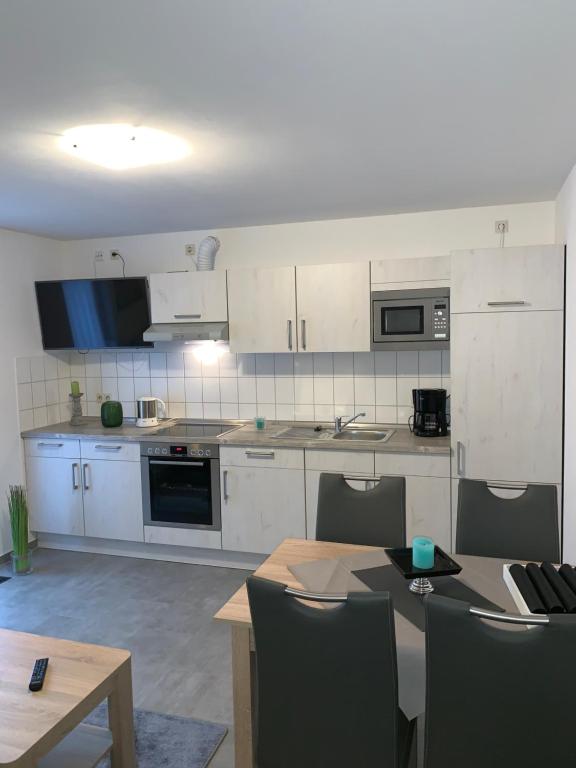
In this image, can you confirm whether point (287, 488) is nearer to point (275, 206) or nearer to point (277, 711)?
point (275, 206)

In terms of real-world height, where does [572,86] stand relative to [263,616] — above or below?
above

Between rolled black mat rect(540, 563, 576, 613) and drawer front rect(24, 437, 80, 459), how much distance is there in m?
3.54

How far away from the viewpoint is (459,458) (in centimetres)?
365

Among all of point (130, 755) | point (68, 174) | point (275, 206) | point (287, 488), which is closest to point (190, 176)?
point (68, 174)

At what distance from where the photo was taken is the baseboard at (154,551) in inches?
168

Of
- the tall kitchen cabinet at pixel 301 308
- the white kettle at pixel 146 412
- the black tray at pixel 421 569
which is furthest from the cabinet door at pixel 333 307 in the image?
the black tray at pixel 421 569

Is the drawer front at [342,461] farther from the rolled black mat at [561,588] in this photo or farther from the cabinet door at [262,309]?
the rolled black mat at [561,588]

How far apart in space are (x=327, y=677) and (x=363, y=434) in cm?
281

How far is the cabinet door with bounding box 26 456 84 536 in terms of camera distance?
4.53m

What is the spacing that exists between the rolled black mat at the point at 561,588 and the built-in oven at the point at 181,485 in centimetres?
259

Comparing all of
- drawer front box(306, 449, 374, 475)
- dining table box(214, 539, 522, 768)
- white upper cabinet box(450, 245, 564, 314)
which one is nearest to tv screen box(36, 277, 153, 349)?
drawer front box(306, 449, 374, 475)

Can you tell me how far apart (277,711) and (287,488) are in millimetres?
2411

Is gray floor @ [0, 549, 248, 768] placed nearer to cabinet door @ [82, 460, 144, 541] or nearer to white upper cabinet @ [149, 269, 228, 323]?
cabinet door @ [82, 460, 144, 541]

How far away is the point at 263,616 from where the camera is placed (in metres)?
1.60
